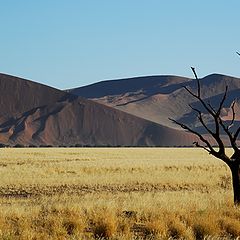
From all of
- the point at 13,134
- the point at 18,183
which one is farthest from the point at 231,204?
the point at 13,134

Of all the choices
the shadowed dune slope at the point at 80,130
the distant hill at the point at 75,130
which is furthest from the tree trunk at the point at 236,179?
the distant hill at the point at 75,130

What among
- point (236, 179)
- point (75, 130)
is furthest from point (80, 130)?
point (236, 179)

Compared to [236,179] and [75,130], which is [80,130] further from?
[236,179]

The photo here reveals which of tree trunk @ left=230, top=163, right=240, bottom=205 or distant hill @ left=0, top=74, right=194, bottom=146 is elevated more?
tree trunk @ left=230, top=163, right=240, bottom=205

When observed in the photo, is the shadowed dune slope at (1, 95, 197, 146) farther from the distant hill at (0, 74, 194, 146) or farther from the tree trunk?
the tree trunk

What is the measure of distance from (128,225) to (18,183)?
Result: 60.9 feet

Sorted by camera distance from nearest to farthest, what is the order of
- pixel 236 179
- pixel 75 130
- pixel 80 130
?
1. pixel 236 179
2. pixel 75 130
3. pixel 80 130

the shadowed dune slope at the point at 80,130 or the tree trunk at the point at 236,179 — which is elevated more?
the tree trunk at the point at 236,179

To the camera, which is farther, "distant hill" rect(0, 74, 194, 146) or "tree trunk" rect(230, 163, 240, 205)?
"distant hill" rect(0, 74, 194, 146)

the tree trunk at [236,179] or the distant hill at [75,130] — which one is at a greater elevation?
the tree trunk at [236,179]

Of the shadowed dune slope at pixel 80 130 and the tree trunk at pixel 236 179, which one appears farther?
the shadowed dune slope at pixel 80 130

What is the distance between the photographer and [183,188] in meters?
31.3

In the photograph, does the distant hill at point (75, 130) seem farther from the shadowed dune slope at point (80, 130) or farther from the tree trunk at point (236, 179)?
the tree trunk at point (236, 179)

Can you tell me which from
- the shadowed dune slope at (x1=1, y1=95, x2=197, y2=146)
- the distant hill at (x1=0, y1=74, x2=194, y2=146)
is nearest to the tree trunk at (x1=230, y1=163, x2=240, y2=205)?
the shadowed dune slope at (x1=1, y1=95, x2=197, y2=146)
